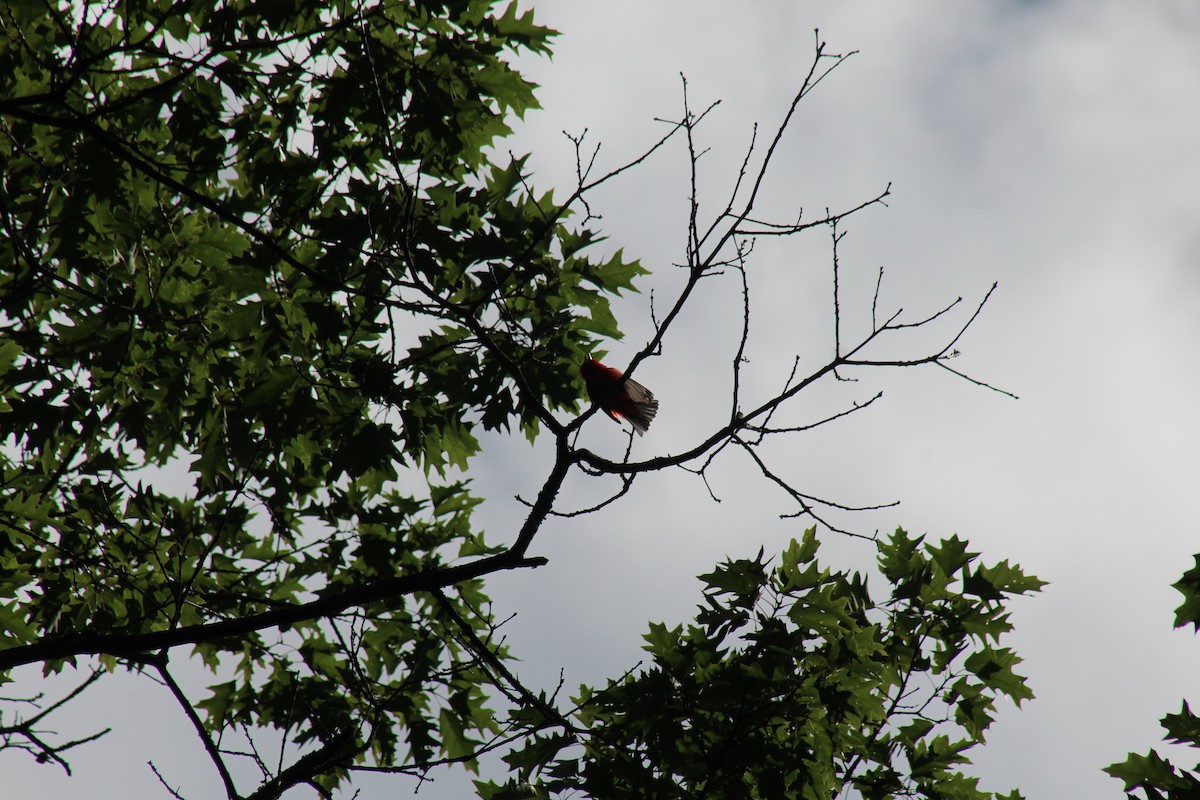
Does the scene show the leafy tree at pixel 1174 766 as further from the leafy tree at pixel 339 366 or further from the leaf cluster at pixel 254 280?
the leaf cluster at pixel 254 280

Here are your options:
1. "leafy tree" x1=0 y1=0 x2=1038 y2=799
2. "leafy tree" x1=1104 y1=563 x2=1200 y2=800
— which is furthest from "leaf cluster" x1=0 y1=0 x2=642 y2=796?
"leafy tree" x1=1104 y1=563 x2=1200 y2=800

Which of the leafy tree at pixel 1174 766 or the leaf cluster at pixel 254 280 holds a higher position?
the leaf cluster at pixel 254 280

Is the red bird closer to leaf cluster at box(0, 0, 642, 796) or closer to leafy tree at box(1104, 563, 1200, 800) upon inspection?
leaf cluster at box(0, 0, 642, 796)

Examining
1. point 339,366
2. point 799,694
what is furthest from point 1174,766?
point 339,366

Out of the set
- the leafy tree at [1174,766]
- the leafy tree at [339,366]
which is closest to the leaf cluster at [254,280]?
the leafy tree at [339,366]

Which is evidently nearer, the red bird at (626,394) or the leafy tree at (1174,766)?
the leafy tree at (1174,766)

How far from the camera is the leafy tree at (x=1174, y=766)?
3854 millimetres

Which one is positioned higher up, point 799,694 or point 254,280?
point 254,280

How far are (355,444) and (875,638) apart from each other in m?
2.90

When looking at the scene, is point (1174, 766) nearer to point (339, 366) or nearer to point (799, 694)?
point (799, 694)

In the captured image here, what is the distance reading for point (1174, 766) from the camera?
3.96 metres

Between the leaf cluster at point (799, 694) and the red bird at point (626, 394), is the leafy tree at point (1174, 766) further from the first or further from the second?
the red bird at point (626, 394)

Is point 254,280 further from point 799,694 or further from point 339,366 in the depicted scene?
point 799,694

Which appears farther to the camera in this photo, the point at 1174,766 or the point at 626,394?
the point at 626,394
